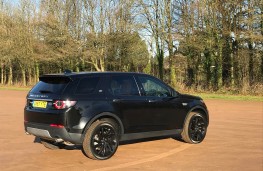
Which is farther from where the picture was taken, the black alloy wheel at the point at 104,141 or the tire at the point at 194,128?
the tire at the point at 194,128

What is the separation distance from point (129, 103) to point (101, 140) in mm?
1011

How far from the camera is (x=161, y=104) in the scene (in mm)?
8461

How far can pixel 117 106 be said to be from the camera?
765 cm

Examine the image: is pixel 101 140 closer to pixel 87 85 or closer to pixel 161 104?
pixel 87 85

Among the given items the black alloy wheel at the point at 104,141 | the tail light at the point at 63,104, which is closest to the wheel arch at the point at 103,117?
the black alloy wheel at the point at 104,141

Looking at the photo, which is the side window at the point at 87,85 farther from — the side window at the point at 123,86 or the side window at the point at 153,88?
the side window at the point at 153,88

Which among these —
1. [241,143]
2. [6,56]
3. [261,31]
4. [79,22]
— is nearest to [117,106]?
[241,143]

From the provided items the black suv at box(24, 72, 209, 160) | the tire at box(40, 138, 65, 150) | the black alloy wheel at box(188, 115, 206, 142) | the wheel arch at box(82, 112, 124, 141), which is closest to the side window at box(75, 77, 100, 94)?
the black suv at box(24, 72, 209, 160)

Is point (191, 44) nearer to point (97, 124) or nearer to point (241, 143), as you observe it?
point (241, 143)

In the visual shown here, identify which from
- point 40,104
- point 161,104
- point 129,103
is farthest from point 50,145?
point 161,104

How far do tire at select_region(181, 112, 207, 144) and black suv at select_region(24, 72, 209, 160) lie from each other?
4.9 inches

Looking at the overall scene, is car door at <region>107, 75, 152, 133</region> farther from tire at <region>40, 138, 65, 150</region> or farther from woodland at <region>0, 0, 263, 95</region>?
woodland at <region>0, 0, 263, 95</region>

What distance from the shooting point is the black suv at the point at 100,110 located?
7082mm

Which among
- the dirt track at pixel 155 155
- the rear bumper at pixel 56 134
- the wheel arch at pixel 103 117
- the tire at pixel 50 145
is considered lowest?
the dirt track at pixel 155 155
